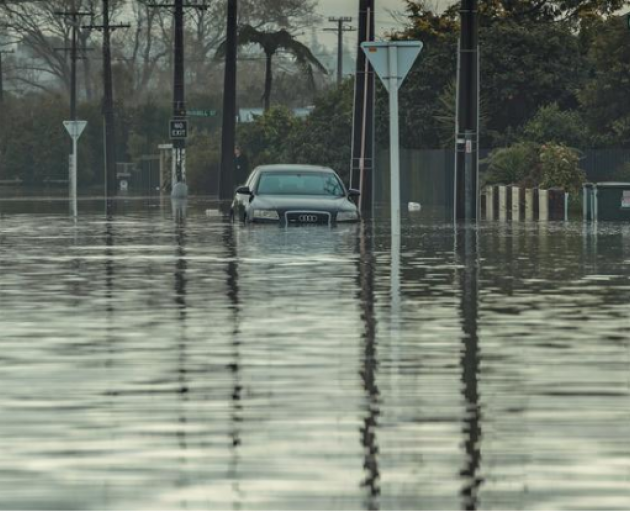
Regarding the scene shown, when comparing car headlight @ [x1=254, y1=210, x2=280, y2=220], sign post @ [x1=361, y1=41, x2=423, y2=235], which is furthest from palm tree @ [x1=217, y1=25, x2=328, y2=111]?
sign post @ [x1=361, y1=41, x2=423, y2=235]

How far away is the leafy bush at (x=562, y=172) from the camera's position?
55.2 meters

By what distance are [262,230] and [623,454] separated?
98.1 feet

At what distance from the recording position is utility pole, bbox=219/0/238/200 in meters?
77.6

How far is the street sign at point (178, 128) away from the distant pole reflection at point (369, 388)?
5219cm

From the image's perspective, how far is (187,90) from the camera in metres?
172

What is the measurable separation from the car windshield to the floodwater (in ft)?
45.2

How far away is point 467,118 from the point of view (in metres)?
46.8

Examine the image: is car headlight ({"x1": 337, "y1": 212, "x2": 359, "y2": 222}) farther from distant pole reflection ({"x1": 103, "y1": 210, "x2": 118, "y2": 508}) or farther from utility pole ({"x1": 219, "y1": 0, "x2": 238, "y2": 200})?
utility pole ({"x1": 219, "y1": 0, "x2": 238, "y2": 200})

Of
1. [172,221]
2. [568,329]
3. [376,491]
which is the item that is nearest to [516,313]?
[568,329]

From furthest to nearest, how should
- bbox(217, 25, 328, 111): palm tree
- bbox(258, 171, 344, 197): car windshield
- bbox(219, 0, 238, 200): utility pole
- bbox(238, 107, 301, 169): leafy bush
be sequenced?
bbox(217, 25, 328, 111): palm tree
bbox(238, 107, 301, 169): leafy bush
bbox(219, 0, 238, 200): utility pole
bbox(258, 171, 344, 197): car windshield

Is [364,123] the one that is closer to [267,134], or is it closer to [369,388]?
[267,134]

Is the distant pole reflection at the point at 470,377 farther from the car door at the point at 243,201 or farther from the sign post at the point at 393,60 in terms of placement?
the car door at the point at 243,201

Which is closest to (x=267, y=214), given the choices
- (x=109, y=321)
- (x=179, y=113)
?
(x=109, y=321)

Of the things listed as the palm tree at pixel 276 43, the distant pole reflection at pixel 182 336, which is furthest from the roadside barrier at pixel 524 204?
the palm tree at pixel 276 43
